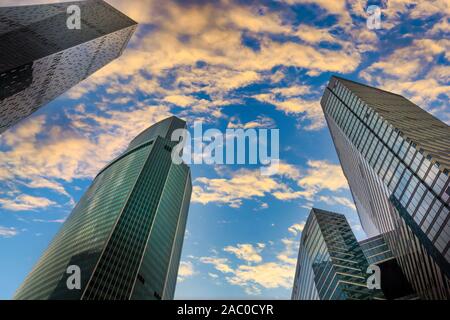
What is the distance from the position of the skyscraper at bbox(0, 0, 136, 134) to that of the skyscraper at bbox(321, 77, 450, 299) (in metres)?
98.8

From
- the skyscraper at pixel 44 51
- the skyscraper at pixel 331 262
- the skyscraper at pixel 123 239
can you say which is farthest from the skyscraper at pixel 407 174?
the skyscraper at pixel 44 51

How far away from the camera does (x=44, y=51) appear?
101375mm

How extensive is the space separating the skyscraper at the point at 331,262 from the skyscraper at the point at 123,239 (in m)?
57.9

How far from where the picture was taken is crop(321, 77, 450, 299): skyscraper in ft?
225

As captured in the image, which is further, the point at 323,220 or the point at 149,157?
the point at 149,157

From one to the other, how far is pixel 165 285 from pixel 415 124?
10758 cm

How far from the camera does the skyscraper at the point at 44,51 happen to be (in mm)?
91812

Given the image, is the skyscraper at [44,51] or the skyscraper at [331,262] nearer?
the skyscraper at [331,262]

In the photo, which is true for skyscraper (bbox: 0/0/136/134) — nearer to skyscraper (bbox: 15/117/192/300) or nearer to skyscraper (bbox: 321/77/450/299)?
skyscraper (bbox: 15/117/192/300)

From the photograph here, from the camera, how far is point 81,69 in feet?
446

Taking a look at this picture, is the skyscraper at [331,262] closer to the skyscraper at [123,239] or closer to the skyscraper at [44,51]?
the skyscraper at [123,239]

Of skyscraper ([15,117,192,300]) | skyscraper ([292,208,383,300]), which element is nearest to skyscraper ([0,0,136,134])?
skyscraper ([15,117,192,300])
